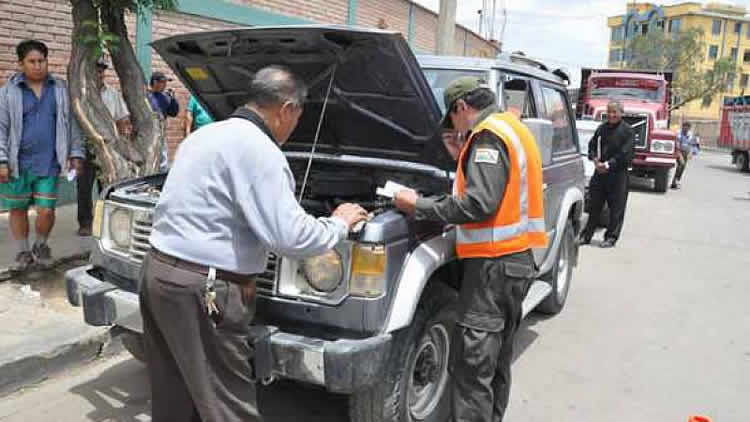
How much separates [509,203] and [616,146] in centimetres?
599

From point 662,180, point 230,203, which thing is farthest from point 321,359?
point 662,180

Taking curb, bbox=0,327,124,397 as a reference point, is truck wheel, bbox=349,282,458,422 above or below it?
above

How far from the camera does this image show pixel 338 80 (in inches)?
146

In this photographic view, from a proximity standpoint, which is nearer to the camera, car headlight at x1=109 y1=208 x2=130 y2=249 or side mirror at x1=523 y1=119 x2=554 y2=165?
car headlight at x1=109 y1=208 x2=130 y2=249

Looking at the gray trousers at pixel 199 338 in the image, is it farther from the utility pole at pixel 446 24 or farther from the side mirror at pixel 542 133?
the utility pole at pixel 446 24

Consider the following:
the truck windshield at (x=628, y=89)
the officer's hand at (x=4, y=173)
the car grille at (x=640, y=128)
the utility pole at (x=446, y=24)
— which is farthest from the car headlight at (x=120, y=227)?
the truck windshield at (x=628, y=89)

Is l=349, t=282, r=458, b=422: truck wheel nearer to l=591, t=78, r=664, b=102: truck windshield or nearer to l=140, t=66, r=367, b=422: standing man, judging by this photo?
l=140, t=66, r=367, b=422: standing man

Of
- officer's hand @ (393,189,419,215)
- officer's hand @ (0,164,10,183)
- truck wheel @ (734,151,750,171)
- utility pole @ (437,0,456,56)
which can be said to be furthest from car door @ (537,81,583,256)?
truck wheel @ (734,151,750,171)

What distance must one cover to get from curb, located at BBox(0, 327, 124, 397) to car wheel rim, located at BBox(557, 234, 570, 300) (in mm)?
3484

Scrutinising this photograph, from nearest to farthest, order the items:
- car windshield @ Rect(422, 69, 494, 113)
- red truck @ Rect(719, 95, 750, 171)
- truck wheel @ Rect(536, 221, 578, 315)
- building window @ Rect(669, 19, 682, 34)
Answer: car windshield @ Rect(422, 69, 494, 113) < truck wheel @ Rect(536, 221, 578, 315) < red truck @ Rect(719, 95, 750, 171) < building window @ Rect(669, 19, 682, 34)

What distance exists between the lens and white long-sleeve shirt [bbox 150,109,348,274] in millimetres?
2264

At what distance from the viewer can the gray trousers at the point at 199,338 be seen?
7.53ft

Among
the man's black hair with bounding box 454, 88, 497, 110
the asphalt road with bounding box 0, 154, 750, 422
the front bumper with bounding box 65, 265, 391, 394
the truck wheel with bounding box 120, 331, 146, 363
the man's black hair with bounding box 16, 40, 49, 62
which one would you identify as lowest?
the asphalt road with bounding box 0, 154, 750, 422

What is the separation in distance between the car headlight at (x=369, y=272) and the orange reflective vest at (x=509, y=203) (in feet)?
1.67
